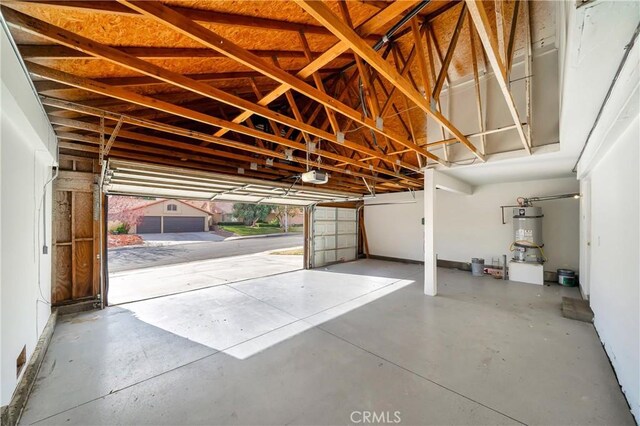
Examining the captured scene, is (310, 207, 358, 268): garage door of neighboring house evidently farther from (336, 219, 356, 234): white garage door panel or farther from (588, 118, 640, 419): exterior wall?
(588, 118, 640, 419): exterior wall

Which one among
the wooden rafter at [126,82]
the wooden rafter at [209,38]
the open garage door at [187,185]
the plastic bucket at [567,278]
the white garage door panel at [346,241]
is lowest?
→ the plastic bucket at [567,278]

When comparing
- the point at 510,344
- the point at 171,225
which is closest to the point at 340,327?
the point at 510,344

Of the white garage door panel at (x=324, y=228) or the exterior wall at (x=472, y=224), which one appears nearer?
the exterior wall at (x=472, y=224)

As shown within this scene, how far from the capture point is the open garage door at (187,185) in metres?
4.00

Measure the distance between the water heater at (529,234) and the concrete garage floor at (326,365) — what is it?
1842mm

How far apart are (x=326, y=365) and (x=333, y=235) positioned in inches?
258

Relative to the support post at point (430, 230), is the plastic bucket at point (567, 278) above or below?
below

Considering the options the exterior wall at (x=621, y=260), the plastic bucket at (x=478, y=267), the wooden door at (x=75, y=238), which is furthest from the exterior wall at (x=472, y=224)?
the wooden door at (x=75, y=238)

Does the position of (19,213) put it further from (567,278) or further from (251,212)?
(251,212)

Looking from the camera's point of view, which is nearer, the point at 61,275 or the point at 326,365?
the point at 326,365

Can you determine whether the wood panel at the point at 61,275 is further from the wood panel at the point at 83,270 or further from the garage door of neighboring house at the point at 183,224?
the garage door of neighboring house at the point at 183,224

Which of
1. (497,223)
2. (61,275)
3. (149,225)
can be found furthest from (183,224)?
(497,223)

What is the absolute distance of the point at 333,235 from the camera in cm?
913

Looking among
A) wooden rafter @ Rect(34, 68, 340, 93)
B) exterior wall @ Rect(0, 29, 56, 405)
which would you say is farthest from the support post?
exterior wall @ Rect(0, 29, 56, 405)
